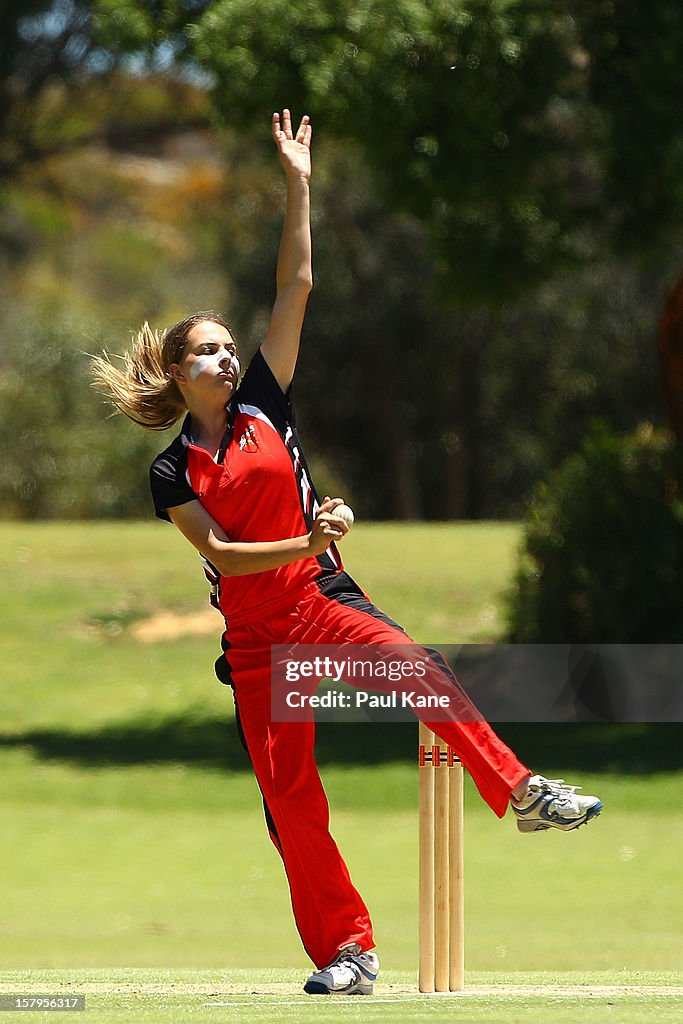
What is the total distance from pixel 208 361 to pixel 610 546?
9.15 meters

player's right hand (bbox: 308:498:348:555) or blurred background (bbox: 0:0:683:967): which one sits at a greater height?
blurred background (bbox: 0:0:683:967)

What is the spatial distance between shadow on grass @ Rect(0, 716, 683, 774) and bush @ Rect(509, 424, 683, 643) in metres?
0.91

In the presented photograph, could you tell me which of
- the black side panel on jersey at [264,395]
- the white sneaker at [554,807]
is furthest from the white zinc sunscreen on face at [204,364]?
the white sneaker at [554,807]

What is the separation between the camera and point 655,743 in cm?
1361

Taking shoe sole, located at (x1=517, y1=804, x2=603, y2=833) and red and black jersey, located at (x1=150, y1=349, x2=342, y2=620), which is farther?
red and black jersey, located at (x1=150, y1=349, x2=342, y2=620)

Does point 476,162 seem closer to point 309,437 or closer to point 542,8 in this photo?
point 542,8

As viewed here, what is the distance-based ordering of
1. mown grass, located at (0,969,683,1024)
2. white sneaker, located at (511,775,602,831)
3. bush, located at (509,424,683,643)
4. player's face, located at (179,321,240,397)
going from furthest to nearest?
bush, located at (509,424,683,643) < player's face, located at (179,321,240,397) < white sneaker, located at (511,775,602,831) < mown grass, located at (0,969,683,1024)

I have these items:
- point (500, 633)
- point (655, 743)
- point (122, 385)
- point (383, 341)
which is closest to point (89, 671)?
point (500, 633)

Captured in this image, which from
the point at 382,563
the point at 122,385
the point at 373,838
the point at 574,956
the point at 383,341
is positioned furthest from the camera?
the point at 383,341

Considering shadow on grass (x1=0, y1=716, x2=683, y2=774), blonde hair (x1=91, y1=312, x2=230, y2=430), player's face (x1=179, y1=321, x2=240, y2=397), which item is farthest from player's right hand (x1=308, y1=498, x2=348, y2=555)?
shadow on grass (x1=0, y1=716, x2=683, y2=774)

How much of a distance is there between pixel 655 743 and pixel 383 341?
62.4 ft

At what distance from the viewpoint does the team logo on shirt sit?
552 centimetres

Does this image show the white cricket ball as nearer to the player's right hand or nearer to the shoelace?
the player's right hand

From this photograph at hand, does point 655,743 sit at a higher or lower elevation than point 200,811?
higher
